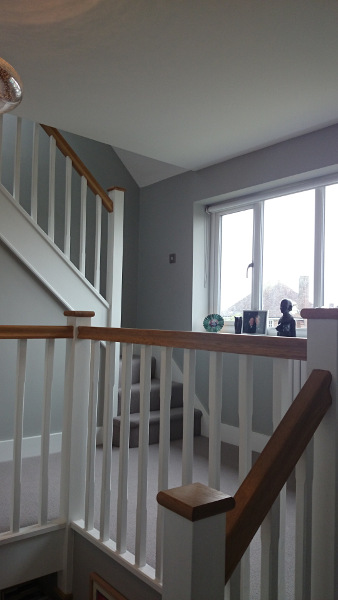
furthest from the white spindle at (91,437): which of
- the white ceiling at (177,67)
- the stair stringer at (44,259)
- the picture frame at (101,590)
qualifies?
the white ceiling at (177,67)

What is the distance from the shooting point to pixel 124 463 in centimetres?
196

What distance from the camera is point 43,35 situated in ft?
7.37

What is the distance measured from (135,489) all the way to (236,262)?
2286mm

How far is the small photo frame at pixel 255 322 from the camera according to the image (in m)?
3.80

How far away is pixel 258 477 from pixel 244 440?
1.39ft

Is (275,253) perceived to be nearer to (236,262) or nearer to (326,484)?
(236,262)

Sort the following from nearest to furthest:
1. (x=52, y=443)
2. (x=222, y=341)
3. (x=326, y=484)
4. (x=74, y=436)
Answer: (x=326, y=484) < (x=222, y=341) < (x=74, y=436) < (x=52, y=443)

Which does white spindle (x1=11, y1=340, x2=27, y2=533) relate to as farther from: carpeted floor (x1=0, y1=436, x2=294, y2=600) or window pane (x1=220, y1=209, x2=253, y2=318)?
window pane (x1=220, y1=209, x2=253, y2=318)

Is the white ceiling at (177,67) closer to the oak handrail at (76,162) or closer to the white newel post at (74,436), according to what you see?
the oak handrail at (76,162)

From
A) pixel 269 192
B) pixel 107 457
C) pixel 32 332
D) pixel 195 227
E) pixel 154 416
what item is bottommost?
pixel 154 416

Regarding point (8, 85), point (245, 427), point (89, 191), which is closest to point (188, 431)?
point (245, 427)

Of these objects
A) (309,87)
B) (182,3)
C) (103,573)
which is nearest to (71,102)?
(182,3)

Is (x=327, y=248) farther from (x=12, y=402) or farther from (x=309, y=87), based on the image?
(x=12, y=402)

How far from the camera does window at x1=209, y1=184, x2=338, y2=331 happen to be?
11.5ft
